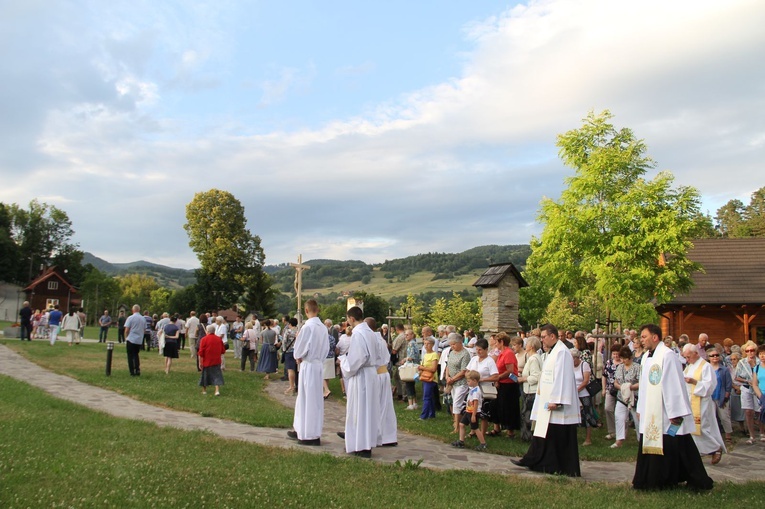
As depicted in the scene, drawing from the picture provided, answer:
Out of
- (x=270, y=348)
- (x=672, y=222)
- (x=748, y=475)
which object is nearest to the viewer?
(x=748, y=475)

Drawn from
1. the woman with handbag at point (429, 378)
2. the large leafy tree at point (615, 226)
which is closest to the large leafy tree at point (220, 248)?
the large leafy tree at point (615, 226)

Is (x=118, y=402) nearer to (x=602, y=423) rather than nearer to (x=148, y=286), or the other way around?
(x=602, y=423)

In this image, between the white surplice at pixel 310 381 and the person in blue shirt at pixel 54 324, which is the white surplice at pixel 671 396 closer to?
the white surplice at pixel 310 381

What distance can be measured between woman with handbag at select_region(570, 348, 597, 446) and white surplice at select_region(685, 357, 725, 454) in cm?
176

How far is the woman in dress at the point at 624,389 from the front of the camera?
34.6 ft

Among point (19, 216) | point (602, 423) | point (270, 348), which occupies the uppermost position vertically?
point (19, 216)

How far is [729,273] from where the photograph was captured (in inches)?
1139

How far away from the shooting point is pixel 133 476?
21.3 ft

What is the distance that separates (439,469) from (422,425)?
12.4 ft

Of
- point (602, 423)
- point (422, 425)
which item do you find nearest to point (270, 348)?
point (422, 425)

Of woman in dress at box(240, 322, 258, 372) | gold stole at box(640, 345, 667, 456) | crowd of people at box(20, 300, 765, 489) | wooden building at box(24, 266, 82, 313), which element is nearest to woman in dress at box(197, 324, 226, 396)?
crowd of people at box(20, 300, 765, 489)

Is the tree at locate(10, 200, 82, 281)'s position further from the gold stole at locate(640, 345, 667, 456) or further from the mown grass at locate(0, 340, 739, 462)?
the gold stole at locate(640, 345, 667, 456)

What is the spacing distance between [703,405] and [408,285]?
118m

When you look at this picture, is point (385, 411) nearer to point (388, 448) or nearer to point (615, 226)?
point (388, 448)
